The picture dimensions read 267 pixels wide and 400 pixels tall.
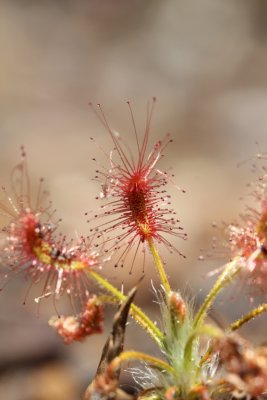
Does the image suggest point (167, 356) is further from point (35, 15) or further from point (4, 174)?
point (35, 15)

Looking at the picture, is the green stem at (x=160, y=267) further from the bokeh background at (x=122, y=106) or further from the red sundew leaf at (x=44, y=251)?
the bokeh background at (x=122, y=106)

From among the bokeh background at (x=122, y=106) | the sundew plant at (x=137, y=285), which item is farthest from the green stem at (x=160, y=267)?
the bokeh background at (x=122, y=106)

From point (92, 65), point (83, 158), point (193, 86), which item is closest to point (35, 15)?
point (92, 65)

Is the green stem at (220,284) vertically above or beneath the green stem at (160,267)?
Answer: beneath

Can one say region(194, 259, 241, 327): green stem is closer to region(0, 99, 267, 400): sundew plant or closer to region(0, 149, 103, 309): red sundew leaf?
region(0, 99, 267, 400): sundew plant

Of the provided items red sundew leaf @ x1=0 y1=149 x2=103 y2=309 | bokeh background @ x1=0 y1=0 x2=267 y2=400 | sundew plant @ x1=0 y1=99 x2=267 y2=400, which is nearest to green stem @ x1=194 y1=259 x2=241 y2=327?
sundew plant @ x1=0 y1=99 x2=267 y2=400

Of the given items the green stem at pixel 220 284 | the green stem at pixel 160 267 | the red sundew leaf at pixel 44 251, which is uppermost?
the red sundew leaf at pixel 44 251

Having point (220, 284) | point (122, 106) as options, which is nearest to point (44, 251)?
point (220, 284)
